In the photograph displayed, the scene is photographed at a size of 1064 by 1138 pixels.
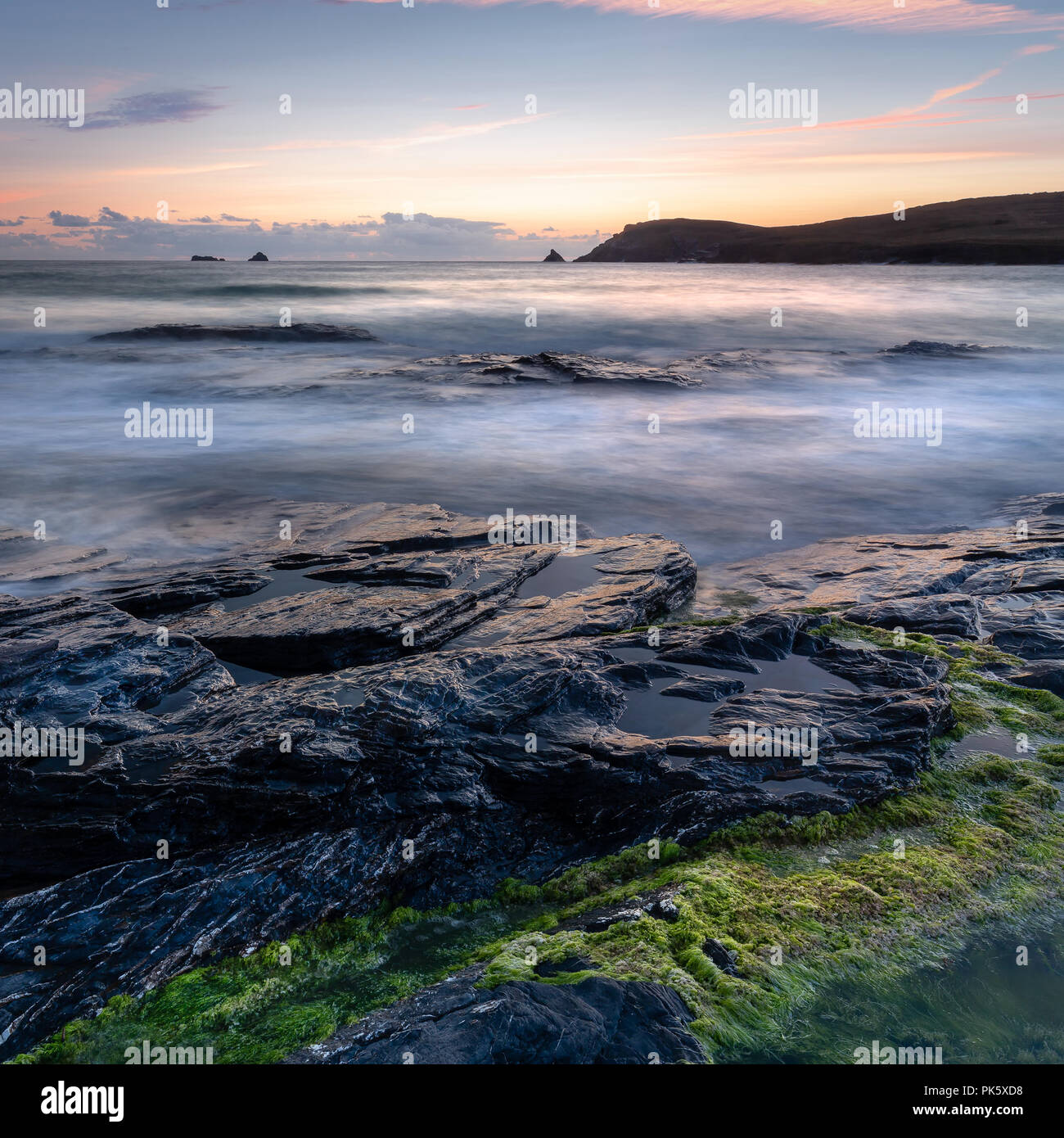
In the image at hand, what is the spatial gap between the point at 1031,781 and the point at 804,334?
29.4 meters

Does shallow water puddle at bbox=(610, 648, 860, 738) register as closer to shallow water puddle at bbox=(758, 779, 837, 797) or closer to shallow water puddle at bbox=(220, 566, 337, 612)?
shallow water puddle at bbox=(758, 779, 837, 797)

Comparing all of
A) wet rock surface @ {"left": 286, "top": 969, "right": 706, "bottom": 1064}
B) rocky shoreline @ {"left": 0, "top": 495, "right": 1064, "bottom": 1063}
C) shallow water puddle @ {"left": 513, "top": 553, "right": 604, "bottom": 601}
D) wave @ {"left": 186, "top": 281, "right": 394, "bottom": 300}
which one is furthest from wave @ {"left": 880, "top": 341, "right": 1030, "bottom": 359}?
wave @ {"left": 186, "top": 281, "right": 394, "bottom": 300}

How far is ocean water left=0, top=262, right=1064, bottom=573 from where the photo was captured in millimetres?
10586

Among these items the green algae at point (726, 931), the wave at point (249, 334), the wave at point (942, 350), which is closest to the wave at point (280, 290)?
the wave at point (249, 334)

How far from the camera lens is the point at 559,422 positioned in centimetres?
1568

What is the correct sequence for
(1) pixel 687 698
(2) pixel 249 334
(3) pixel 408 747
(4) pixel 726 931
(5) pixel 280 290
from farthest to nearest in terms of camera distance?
(5) pixel 280 290, (2) pixel 249 334, (1) pixel 687 698, (3) pixel 408 747, (4) pixel 726 931

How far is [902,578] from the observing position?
24.6 ft

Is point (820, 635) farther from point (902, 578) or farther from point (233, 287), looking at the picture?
point (233, 287)

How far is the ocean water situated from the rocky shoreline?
3.09 metres

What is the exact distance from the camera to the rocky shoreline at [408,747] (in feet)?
10.3

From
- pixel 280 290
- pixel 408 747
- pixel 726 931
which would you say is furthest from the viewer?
pixel 280 290

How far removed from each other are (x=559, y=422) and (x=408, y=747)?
40.1 ft

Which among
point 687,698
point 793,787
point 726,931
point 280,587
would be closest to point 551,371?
point 280,587

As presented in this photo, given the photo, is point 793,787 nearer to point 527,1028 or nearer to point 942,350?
point 527,1028
